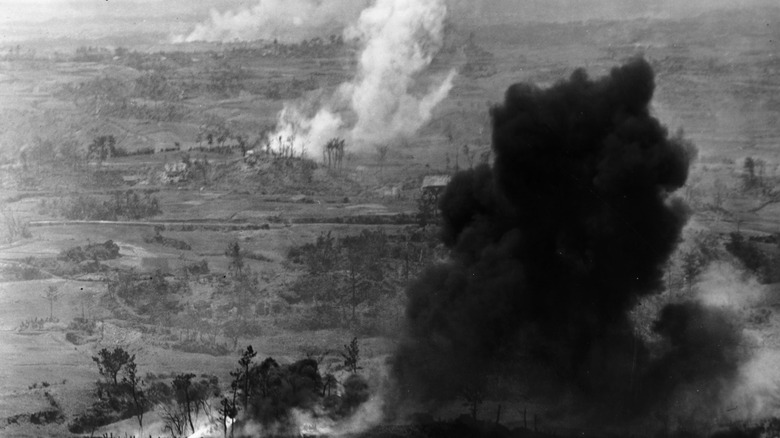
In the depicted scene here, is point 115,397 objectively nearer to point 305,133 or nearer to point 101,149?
point 305,133

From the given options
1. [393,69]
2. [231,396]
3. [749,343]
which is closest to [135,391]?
[231,396]

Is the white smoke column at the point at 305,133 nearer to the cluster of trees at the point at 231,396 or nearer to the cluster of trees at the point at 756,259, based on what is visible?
the cluster of trees at the point at 756,259

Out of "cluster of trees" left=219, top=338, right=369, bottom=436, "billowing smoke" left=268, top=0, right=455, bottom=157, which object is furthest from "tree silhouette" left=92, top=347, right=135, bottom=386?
"billowing smoke" left=268, top=0, right=455, bottom=157

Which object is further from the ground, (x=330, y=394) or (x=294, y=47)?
(x=294, y=47)

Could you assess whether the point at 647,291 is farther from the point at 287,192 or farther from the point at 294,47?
the point at 294,47

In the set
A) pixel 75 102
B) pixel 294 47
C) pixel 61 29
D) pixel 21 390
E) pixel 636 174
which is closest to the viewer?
pixel 636 174

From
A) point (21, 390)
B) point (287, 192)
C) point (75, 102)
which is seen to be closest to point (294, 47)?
point (75, 102)

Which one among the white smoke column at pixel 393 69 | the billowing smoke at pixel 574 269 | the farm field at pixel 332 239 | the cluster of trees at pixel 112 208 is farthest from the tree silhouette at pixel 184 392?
the white smoke column at pixel 393 69
